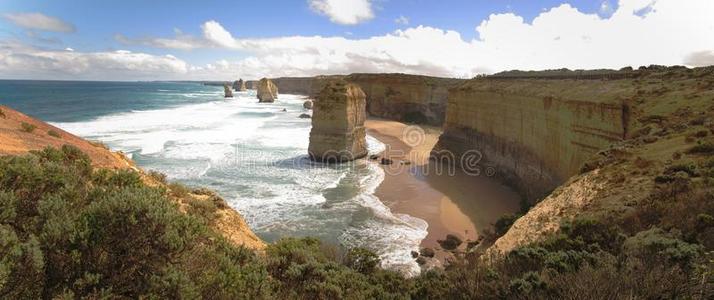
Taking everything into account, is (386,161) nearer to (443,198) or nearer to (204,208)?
(443,198)

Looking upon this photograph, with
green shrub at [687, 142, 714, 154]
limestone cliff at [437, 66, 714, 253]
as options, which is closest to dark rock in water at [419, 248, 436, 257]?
limestone cliff at [437, 66, 714, 253]

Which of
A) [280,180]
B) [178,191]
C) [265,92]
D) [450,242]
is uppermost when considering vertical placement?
[265,92]

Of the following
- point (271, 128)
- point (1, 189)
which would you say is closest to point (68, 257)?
point (1, 189)

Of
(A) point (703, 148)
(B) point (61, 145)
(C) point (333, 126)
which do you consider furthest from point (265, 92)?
(A) point (703, 148)

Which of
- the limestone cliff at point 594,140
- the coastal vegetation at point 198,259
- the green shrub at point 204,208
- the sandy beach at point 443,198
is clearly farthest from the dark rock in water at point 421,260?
the green shrub at point 204,208

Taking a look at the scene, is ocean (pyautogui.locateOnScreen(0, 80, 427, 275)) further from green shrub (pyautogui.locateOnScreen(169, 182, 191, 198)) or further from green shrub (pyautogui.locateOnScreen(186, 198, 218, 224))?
green shrub (pyautogui.locateOnScreen(186, 198, 218, 224))

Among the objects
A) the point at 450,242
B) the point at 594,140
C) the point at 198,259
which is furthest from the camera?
the point at 594,140

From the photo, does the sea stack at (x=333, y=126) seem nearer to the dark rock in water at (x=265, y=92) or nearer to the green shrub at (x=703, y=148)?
the green shrub at (x=703, y=148)
